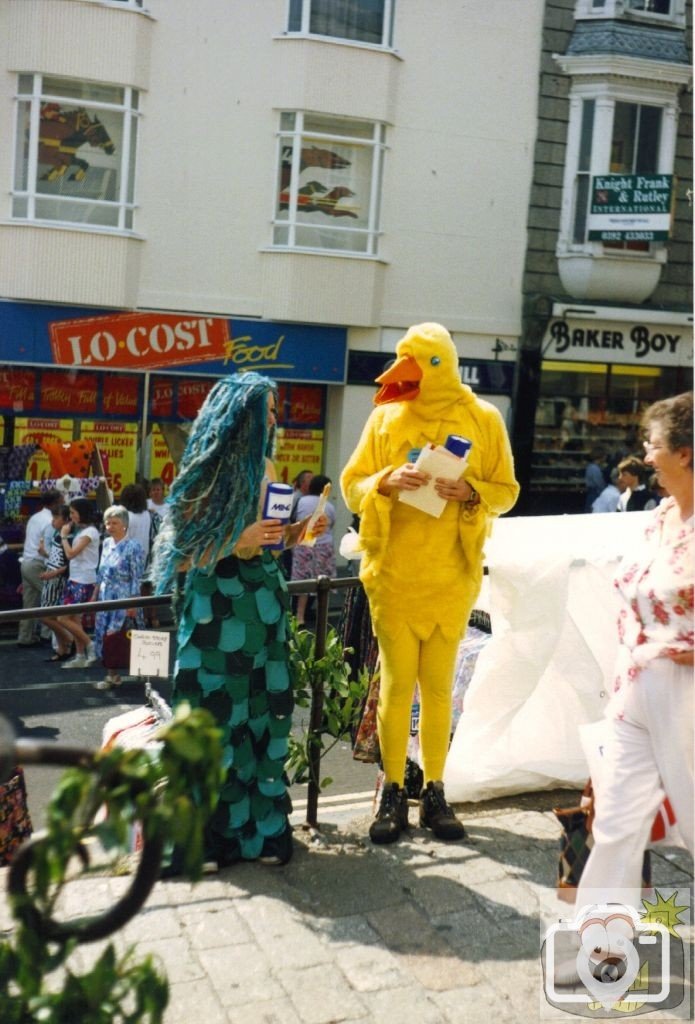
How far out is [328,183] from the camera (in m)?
17.8

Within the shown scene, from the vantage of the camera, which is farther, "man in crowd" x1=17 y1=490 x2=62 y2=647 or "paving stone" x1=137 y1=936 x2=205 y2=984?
"man in crowd" x1=17 y1=490 x2=62 y2=647

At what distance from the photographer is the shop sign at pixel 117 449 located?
55.0 feet

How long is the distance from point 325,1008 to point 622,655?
1248mm

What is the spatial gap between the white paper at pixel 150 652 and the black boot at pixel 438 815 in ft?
3.48

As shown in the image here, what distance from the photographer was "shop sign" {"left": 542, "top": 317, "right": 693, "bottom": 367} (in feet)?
63.8

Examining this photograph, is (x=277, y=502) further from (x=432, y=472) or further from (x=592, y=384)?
(x=592, y=384)

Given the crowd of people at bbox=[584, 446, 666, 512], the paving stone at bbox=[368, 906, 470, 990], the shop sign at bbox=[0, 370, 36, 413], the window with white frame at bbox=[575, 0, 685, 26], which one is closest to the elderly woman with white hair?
the crowd of people at bbox=[584, 446, 666, 512]

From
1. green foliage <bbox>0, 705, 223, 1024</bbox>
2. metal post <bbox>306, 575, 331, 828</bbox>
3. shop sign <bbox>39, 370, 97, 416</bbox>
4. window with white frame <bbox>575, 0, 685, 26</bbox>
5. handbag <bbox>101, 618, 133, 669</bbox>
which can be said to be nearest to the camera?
green foliage <bbox>0, 705, 223, 1024</bbox>

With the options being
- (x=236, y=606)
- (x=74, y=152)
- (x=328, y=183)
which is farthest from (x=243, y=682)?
(x=328, y=183)

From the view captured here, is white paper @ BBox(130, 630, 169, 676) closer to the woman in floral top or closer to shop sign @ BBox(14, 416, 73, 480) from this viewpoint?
the woman in floral top

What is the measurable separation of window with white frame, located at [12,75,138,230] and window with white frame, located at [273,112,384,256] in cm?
224

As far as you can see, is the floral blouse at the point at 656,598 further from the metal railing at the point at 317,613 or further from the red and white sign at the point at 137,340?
the red and white sign at the point at 137,340

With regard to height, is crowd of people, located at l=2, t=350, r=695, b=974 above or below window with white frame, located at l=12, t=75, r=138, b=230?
below

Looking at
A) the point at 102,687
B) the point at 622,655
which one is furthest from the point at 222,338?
the point at 622,655
